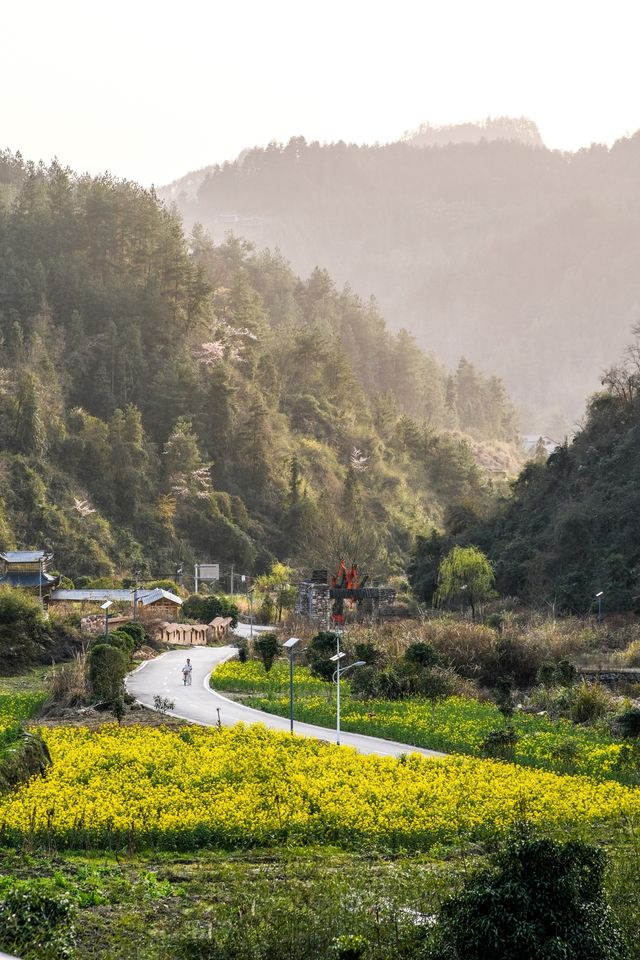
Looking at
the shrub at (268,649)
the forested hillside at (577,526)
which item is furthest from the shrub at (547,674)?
the forested hillside at (577,526)

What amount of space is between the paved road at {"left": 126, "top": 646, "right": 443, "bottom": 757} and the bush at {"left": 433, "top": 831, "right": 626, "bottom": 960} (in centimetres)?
1767

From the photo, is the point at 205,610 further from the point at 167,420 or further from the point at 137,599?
the point at 167,420

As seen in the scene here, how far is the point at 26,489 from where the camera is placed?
89312 millimetres

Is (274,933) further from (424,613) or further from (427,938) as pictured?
(424,613)

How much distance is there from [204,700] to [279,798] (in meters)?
19.4

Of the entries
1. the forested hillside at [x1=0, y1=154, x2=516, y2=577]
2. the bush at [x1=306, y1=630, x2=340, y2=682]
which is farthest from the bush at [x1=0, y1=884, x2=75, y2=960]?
the forested hillside at [x1=0, y1=154, x2=516, y2=577]

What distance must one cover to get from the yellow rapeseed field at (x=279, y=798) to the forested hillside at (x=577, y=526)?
37168 millimetres

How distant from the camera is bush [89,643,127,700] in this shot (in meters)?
41.2

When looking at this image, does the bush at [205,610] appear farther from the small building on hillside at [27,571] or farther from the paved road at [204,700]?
the small building on hillside at [27,571]

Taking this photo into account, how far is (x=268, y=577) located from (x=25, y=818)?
7019cm

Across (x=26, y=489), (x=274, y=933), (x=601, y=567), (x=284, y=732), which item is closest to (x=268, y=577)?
(x=26, y=489)

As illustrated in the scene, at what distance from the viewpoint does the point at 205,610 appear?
73188mm

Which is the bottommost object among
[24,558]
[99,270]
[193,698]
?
[193,698]

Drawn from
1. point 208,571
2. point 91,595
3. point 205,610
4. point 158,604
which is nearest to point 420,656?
point 205,610
